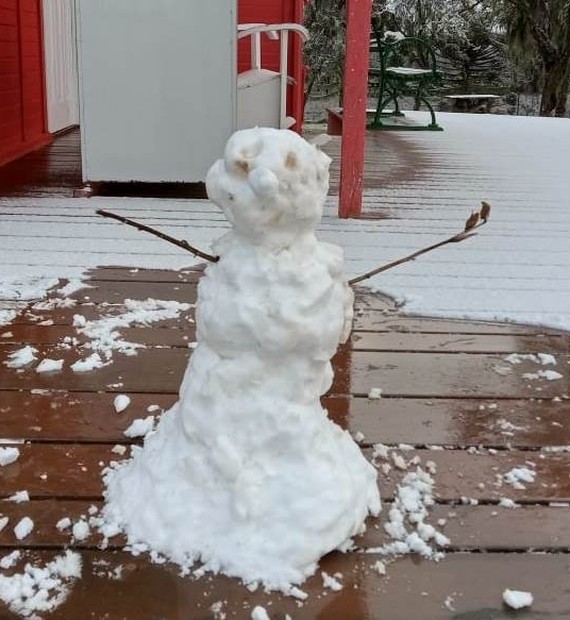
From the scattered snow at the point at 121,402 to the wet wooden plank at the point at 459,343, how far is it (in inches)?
25.2

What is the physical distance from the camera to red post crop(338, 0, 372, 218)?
11.5ft

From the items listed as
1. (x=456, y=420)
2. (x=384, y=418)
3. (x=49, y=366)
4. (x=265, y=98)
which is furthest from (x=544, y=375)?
(x=265, y=98)

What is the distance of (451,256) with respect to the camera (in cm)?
314

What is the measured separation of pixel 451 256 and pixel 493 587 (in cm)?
203

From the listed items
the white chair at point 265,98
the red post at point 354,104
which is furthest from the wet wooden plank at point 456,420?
the white chair at point 265,98

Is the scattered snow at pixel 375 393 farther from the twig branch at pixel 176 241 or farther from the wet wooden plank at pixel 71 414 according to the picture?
the twig branch at pixel 176 241

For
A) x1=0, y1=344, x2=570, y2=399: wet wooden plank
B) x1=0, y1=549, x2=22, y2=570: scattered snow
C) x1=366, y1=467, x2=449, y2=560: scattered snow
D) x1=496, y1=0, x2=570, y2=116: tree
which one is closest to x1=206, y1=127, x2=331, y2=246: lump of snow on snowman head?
x1=366, y1=467, x2=449, y2=560: scattered snow

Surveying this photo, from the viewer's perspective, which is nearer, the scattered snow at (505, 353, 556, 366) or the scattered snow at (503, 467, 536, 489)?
the scattered snow at (503, 467, 536, 489)

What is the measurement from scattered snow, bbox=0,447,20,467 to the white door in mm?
5252

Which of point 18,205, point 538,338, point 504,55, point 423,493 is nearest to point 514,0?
point 504,55

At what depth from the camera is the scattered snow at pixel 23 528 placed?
1.31 metres

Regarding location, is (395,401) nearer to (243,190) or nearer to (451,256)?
(243,190)

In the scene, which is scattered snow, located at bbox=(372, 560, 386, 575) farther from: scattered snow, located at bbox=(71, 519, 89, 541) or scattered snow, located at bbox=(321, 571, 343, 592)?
scattered snow, located at bbox=(71, 519, 89, 541)

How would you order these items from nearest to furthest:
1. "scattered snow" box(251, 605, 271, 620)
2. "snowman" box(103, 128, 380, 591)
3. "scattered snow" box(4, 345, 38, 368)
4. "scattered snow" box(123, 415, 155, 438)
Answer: "scattered snow" box(251, 605, 271, 620) < "snowman" box(103, 128, 380, 591) < "scattered snow" box(123, 415, 155, 438) < "scattered snow" box(4, 345, 38, 368)
